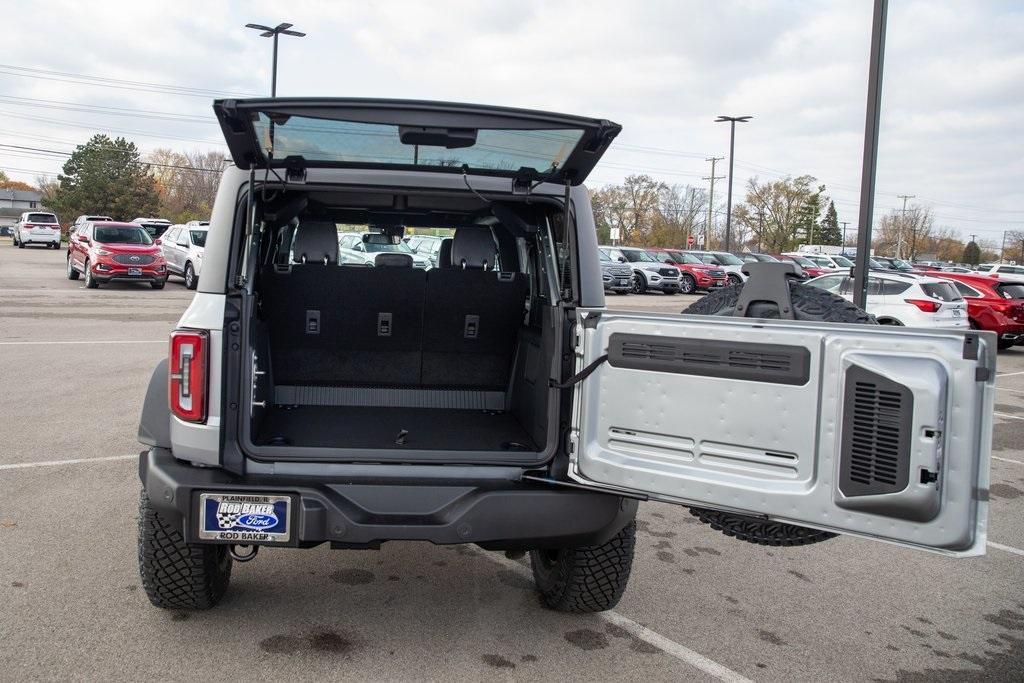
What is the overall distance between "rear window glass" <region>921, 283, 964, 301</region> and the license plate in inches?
602

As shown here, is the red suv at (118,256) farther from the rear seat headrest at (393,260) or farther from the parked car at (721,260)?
the parked car at (721,260)

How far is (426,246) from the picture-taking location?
523 cm

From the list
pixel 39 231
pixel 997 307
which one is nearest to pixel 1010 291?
pixel 997 307

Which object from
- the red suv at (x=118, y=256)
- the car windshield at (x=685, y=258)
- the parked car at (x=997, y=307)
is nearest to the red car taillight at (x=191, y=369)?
the parked car at (x=997, y=307)

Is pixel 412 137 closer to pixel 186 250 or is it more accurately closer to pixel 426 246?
pixel 426 246

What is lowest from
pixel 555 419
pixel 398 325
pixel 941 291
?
pixel 555 419

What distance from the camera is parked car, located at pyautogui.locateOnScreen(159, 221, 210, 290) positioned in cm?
2355

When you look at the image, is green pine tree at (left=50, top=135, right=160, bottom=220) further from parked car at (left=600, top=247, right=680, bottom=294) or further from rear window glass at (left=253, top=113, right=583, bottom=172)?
rear window glass at (left=253, top=113, right=583, bottom=172)

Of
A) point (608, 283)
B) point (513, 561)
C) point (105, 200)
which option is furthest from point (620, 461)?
point (105, 200)

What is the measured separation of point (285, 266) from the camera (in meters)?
4.62

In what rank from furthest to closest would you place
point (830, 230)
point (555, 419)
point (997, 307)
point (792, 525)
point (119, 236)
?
point (830, 230) → point (119, 236) → point (997, 307) → point (555, 419) → point (792, 525)

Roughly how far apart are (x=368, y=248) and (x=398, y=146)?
1912 mm

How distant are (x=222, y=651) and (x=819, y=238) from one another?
91.9 metres

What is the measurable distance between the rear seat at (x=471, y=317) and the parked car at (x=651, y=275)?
25.3 metres
